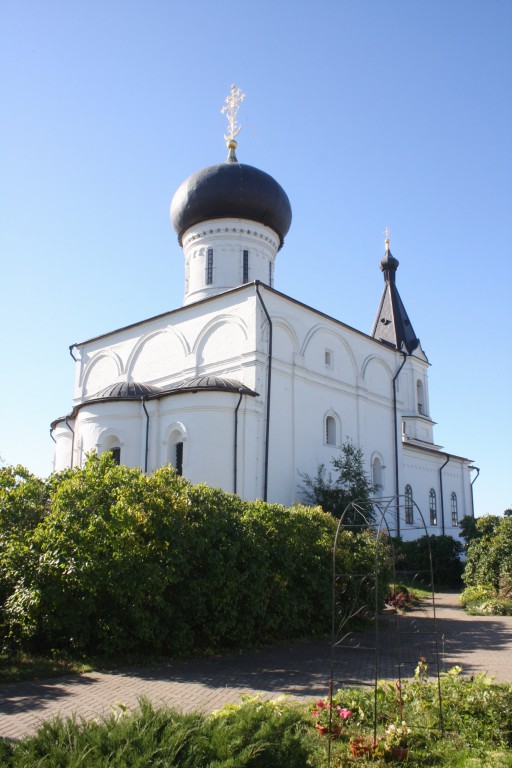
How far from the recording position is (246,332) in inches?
739

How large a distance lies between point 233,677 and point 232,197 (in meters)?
17.4

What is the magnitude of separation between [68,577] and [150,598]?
1.12 meters

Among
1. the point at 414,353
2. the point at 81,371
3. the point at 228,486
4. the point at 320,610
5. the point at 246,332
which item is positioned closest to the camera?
the point at 320,610

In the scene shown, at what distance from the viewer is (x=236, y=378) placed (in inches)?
736

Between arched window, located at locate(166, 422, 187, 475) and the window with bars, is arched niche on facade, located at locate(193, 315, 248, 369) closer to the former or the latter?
arched window, located at locate(166, 422, 187, 475)

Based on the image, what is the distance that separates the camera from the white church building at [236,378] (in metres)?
17.5

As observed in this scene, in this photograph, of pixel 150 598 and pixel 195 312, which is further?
pixel 195 312

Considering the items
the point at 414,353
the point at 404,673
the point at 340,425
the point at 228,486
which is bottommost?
the point at 404,673

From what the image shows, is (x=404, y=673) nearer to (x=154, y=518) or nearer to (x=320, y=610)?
(x=320, y=610)

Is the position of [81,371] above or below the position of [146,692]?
above

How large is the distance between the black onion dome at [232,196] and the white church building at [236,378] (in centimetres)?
4

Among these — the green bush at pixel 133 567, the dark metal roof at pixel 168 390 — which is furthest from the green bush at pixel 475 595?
the dark metal roof at pixel 168 390

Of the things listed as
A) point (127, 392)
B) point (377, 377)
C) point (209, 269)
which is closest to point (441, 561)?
point (377, 377)

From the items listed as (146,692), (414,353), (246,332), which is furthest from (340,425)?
(146,692)
